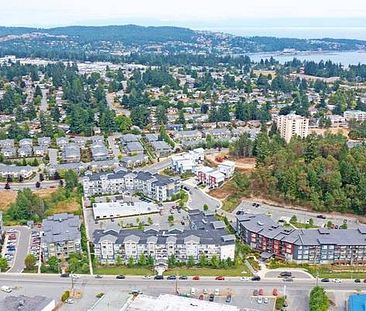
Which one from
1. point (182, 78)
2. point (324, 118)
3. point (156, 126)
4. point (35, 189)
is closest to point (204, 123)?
point (156, 126)

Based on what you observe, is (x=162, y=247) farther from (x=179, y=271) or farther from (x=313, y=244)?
(x=313, y=244)

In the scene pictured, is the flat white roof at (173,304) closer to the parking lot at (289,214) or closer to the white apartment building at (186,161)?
the parking lot at (289,214)

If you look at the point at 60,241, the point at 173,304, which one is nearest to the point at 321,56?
the point at 60,241

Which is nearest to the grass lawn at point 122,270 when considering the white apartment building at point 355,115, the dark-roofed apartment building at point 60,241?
the dark-roofed apartment building at point 60,241

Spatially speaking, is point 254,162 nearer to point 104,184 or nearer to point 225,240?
point 104,184

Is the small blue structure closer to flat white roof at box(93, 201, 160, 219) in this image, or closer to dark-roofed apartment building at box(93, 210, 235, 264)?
dark-roofed apartment building at box(93, 210, 235, 264)

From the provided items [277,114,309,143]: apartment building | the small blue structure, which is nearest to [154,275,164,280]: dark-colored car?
the small blue structure
